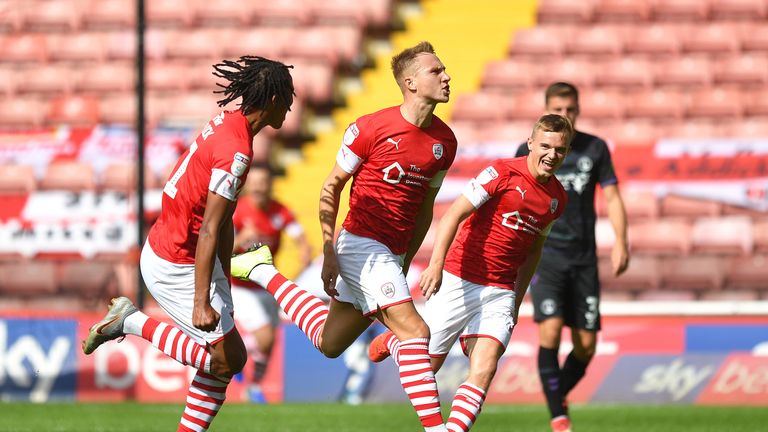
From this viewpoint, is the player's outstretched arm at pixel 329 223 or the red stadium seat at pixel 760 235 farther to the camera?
the red stadium seat at pixel 760 235

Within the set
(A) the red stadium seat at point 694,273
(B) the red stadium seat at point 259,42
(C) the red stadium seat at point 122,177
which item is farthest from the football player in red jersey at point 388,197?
(B) the red stadium seat at point 259,42

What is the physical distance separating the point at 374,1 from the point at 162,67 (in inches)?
117

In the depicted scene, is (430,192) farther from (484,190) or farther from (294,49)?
(294,49)

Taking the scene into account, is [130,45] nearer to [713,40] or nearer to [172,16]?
[172,16]

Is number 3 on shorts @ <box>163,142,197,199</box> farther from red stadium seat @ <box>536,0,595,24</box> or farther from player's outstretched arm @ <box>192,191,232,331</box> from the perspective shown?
red stadium seat @ <box>536,0,595,24</box>

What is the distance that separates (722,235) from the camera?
13.2 metres

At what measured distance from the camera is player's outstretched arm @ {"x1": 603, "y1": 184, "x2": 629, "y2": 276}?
8.06 meters

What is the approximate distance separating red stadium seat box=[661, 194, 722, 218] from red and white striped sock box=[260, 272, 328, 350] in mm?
7349

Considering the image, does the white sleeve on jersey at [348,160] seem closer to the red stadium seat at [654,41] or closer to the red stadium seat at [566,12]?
the red stadium seat at [654,41]

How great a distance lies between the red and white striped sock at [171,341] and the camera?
6.19 meters

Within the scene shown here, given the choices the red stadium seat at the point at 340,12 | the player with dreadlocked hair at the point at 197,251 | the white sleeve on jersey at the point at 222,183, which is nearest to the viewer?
the white sleeve on jersey at the point at 222,183

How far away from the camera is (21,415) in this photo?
31.4ft

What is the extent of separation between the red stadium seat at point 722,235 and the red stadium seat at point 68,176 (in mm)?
6553

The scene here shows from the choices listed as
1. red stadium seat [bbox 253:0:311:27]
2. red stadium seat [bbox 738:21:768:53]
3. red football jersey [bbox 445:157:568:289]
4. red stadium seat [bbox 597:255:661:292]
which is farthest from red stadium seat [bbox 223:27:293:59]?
red football jersey [bbox 445:157:568:289]
